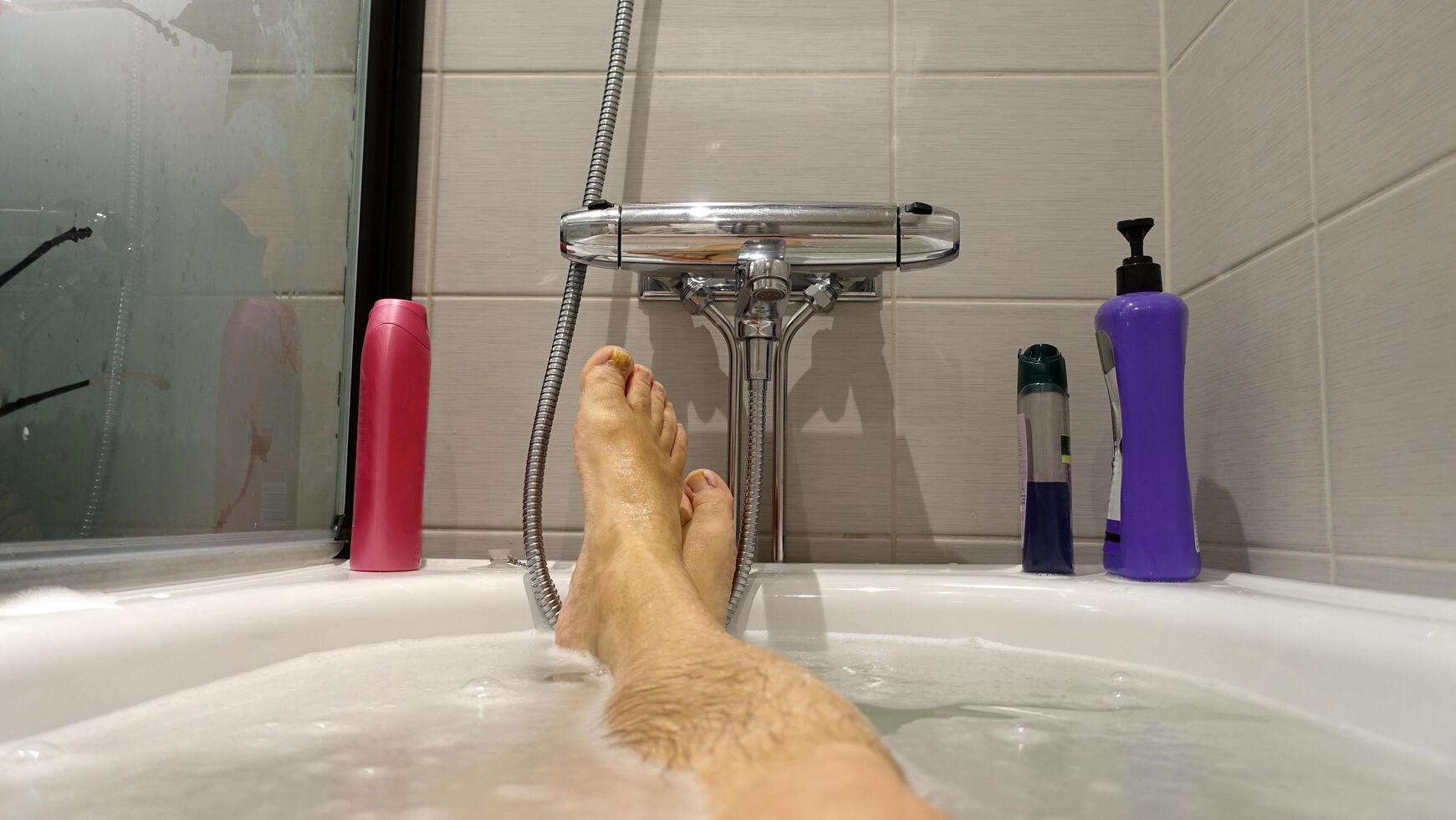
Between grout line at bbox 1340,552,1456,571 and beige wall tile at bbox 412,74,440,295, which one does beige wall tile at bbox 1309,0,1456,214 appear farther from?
beige wall tile at bbox 412,74,440,295

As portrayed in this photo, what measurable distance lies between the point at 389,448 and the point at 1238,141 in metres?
0.97

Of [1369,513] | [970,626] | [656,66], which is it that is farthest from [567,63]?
[1369,513]

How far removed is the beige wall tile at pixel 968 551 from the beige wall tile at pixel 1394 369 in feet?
1.10

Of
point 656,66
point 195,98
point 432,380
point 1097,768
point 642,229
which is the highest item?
point 656,66

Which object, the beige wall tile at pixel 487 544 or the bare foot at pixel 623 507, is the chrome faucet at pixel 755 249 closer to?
the bare foot at pixel 623 507

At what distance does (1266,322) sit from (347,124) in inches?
43.0

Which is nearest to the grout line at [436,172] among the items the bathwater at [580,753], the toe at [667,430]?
the toe at [667,430]

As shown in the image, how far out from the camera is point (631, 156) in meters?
1.11

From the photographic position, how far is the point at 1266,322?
0.85 metres

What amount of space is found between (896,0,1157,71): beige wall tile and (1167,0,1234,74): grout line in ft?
0.11

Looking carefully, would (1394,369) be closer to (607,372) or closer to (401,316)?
(607,372)

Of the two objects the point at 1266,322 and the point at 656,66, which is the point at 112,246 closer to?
the point at 656,66

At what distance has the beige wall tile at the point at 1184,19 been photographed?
0.99 meters

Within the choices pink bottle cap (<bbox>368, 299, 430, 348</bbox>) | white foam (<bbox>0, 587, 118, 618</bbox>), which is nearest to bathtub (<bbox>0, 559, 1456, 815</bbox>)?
white foam (<bbox>0, 587, 118, 618</bbox>)
